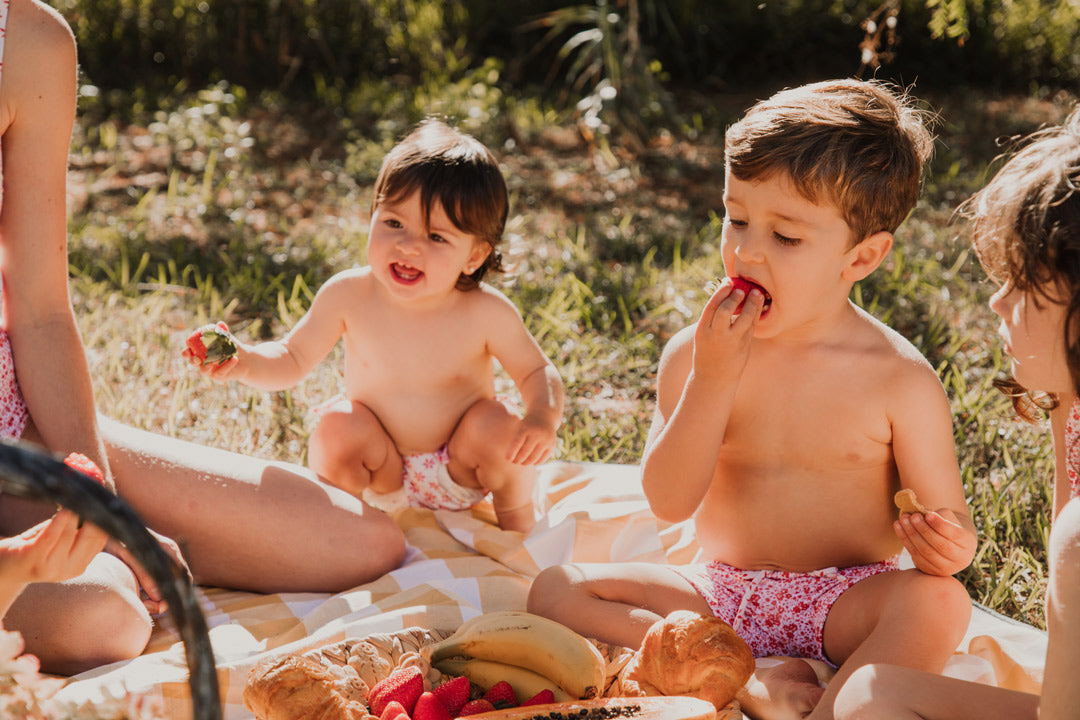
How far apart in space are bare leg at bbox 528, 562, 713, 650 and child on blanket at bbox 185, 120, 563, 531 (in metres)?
0.48

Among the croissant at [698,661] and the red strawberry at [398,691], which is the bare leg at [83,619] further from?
the croissant at [698,661]

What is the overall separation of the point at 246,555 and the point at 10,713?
4.22 ft

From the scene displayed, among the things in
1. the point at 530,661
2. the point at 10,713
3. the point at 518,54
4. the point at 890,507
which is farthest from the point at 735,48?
the point at 10,713

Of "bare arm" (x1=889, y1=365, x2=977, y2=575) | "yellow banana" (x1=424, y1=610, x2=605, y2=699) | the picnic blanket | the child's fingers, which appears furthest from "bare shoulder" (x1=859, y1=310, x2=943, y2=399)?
"yellow banana" (x1=424, y1=610, x2=605, y2=699)

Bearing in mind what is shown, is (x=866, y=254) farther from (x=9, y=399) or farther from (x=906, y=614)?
(x=9, y=399)

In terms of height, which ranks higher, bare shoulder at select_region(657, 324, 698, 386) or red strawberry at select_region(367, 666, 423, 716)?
bare shoulder at select_region(657, 324, 698, 386)

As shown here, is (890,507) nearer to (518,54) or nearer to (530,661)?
(530,661)

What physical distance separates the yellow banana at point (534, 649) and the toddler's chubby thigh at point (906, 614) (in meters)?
→ 0.55

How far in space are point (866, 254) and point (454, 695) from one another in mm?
1167

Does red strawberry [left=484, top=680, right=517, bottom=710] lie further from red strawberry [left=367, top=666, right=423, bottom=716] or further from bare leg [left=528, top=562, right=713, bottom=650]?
bare leg [left=528, top=562, right=713, bottom=650]

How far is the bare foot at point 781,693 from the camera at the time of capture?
2.01 m

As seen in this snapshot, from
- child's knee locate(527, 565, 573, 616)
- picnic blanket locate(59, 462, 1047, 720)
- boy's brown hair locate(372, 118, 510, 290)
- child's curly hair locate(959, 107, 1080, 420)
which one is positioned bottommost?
picnic blanket locate(59, 462, 1047, 720)

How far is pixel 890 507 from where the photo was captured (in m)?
2.32

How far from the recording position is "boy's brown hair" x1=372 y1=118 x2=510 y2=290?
2.72 meters
